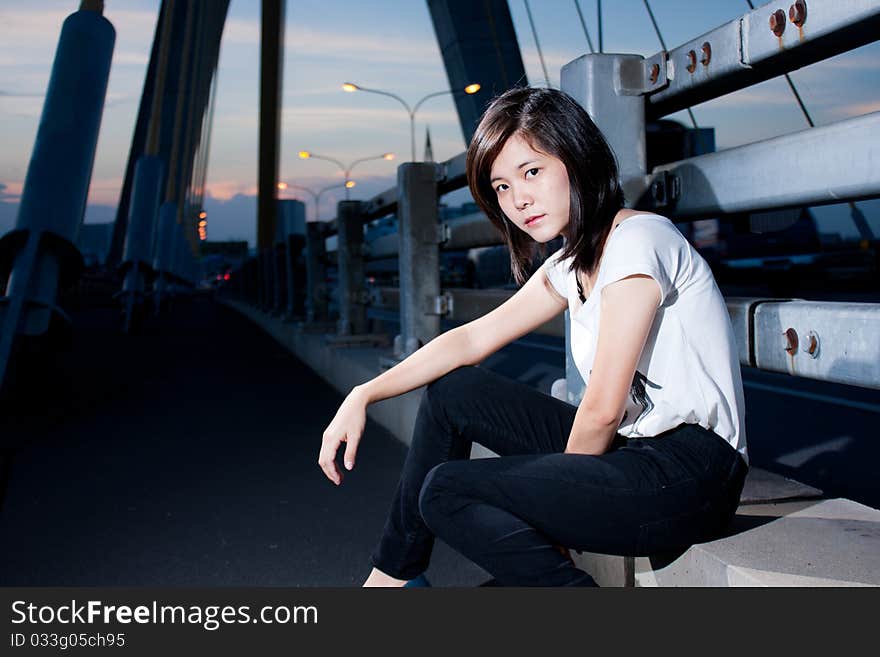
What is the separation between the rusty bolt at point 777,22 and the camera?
199 centimetres

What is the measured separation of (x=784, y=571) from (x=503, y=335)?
1058 millimetres

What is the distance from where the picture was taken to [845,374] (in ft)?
6.05

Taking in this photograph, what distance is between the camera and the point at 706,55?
2.31 metres

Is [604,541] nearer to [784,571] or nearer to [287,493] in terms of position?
[784,571]

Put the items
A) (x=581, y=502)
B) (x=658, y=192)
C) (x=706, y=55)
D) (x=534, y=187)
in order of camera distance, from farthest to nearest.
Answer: (x=658, y=192) → (x=706, y=55) → (x=534, y=187) → (x=581, y=502)

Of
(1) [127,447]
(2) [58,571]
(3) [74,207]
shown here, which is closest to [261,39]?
(3) [74,207]

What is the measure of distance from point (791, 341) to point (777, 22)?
67 cm

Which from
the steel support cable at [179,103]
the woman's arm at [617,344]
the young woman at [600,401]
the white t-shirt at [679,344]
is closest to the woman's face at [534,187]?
the young woman at [600,401]

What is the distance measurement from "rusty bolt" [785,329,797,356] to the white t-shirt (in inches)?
7.1

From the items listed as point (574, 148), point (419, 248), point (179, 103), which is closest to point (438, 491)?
point (574, 148)

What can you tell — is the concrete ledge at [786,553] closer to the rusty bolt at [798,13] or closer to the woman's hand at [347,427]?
the woman's hand at [347,427]

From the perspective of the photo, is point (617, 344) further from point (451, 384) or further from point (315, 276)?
point (315, 276)

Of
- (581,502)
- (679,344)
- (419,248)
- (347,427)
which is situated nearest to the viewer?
(581,502)

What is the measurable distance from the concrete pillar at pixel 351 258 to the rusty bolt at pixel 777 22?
5109 millimetres
